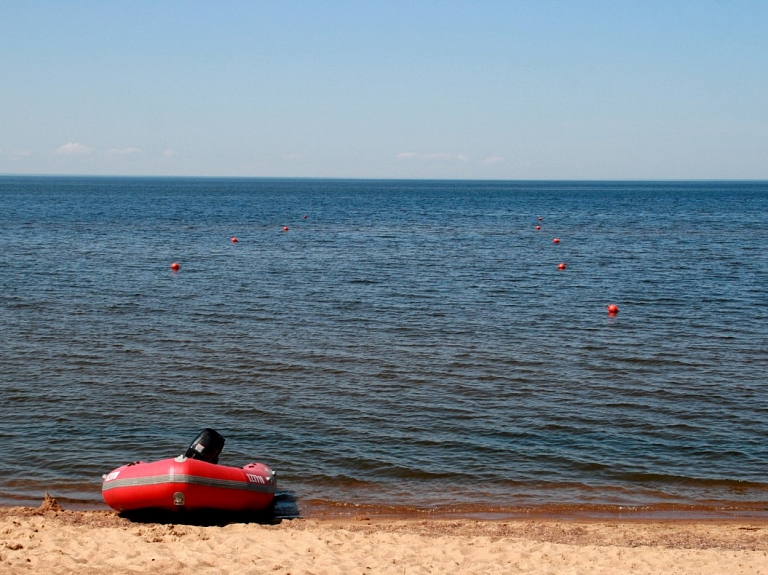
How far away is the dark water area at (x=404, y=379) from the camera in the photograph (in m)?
14.3

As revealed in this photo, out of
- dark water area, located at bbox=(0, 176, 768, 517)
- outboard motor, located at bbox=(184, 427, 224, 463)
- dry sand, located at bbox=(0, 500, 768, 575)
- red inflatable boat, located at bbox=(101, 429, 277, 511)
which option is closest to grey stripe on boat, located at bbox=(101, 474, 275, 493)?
red inflatable boat, located at bbox=(101, 429, 277, 511)

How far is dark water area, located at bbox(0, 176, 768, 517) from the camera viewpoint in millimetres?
14312

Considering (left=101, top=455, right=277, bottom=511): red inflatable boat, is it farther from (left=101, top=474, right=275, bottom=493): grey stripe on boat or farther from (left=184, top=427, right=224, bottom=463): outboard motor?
(left=184, top=427, right=224, bottom=463): outboard motor

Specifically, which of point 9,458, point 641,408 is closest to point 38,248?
point 9,458

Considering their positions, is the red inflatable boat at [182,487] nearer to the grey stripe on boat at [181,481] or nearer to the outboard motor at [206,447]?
the grey stripe on boat at [181,481]

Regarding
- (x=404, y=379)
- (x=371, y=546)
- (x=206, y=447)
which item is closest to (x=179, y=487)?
(x=206, y=447)

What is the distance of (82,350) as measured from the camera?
896 inches

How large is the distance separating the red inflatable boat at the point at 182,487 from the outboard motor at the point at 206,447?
33 centimetres

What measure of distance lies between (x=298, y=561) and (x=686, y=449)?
8988mm

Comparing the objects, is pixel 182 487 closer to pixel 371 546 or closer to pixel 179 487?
pixel 179 487

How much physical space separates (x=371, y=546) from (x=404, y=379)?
31.2 ft

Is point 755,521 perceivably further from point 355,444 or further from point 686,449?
point 355,444

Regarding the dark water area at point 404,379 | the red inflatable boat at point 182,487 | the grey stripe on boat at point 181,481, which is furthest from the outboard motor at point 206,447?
the dark water area at point 404,379

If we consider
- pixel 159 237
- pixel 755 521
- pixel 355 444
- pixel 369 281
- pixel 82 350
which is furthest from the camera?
pixel 159 237
